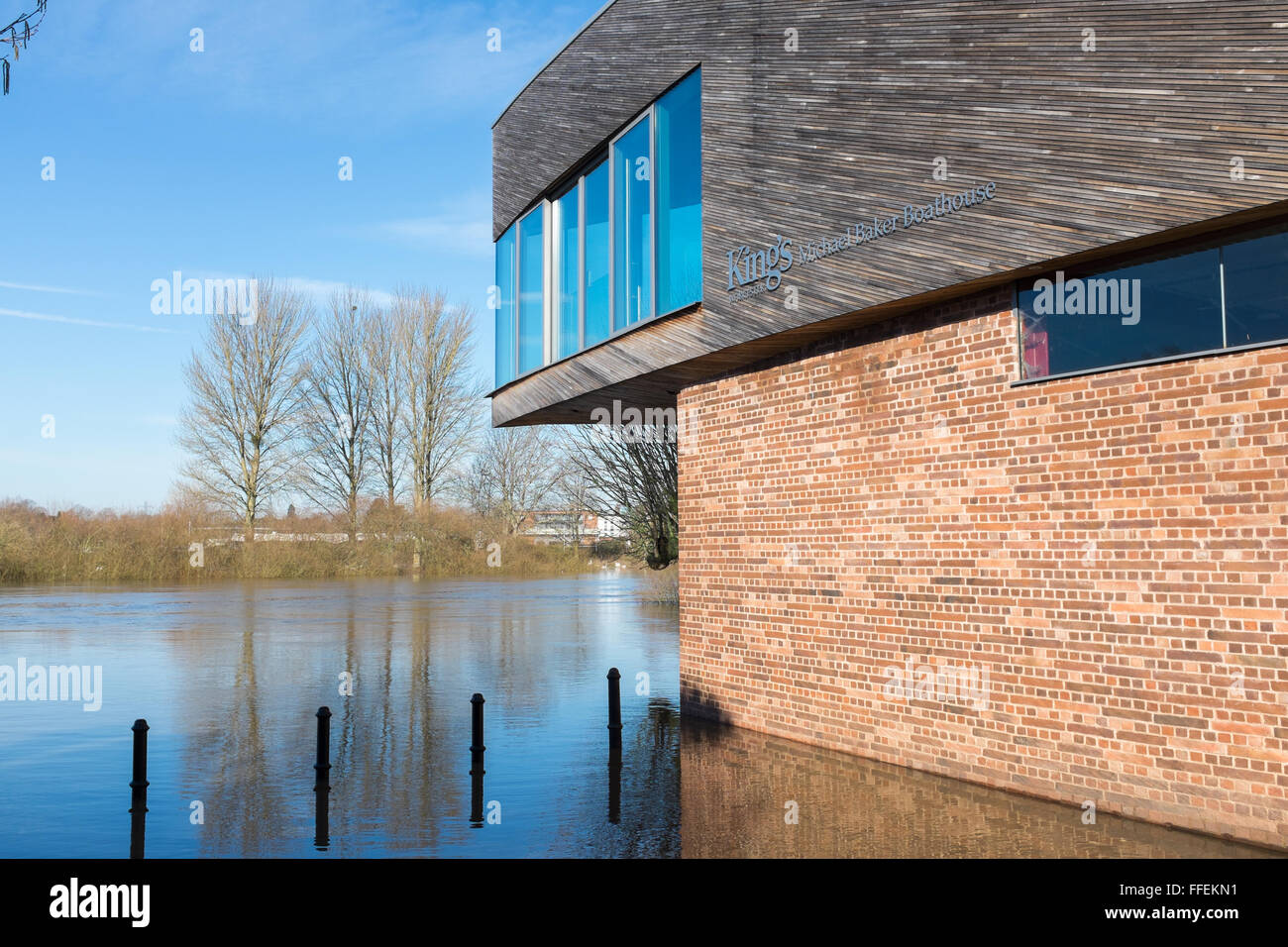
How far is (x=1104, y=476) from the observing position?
26.8 ft

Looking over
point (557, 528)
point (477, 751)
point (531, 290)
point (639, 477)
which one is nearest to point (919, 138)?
point (477, 751)

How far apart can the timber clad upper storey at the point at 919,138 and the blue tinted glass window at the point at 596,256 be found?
18 cm

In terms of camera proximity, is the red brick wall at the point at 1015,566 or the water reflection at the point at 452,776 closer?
the red brick wall at the point at 1015,566

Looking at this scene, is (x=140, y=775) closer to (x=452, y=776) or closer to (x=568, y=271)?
(x=452, y=776)

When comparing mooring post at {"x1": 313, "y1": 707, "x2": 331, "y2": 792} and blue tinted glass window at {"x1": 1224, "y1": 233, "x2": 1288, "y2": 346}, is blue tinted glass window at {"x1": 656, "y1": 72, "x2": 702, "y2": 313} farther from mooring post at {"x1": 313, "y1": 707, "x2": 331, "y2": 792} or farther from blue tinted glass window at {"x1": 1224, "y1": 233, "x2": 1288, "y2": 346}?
mooring post at {"x1": 313, "y1": 707, "x2": 331, "y2": 792}

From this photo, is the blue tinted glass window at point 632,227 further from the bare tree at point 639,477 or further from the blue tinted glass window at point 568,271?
the bare tree at point 639,477

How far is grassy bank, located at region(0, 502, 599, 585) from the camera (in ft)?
158

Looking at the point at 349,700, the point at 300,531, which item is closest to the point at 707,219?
the point at 349,700

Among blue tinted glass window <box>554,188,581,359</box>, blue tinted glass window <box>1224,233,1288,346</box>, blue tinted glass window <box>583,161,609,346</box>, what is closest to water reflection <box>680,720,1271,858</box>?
blue tinted glass window <box>1224,233,1288,346</box>

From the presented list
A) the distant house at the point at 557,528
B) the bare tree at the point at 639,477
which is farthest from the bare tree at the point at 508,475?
the bare tree at the point at 639,477

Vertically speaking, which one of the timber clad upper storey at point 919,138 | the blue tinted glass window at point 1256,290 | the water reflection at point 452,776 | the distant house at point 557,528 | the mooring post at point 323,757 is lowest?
the water reflection at point 452,776

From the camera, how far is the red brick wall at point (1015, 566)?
7215 mm

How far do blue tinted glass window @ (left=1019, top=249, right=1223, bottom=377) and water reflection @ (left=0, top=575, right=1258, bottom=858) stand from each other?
3.51 metres
